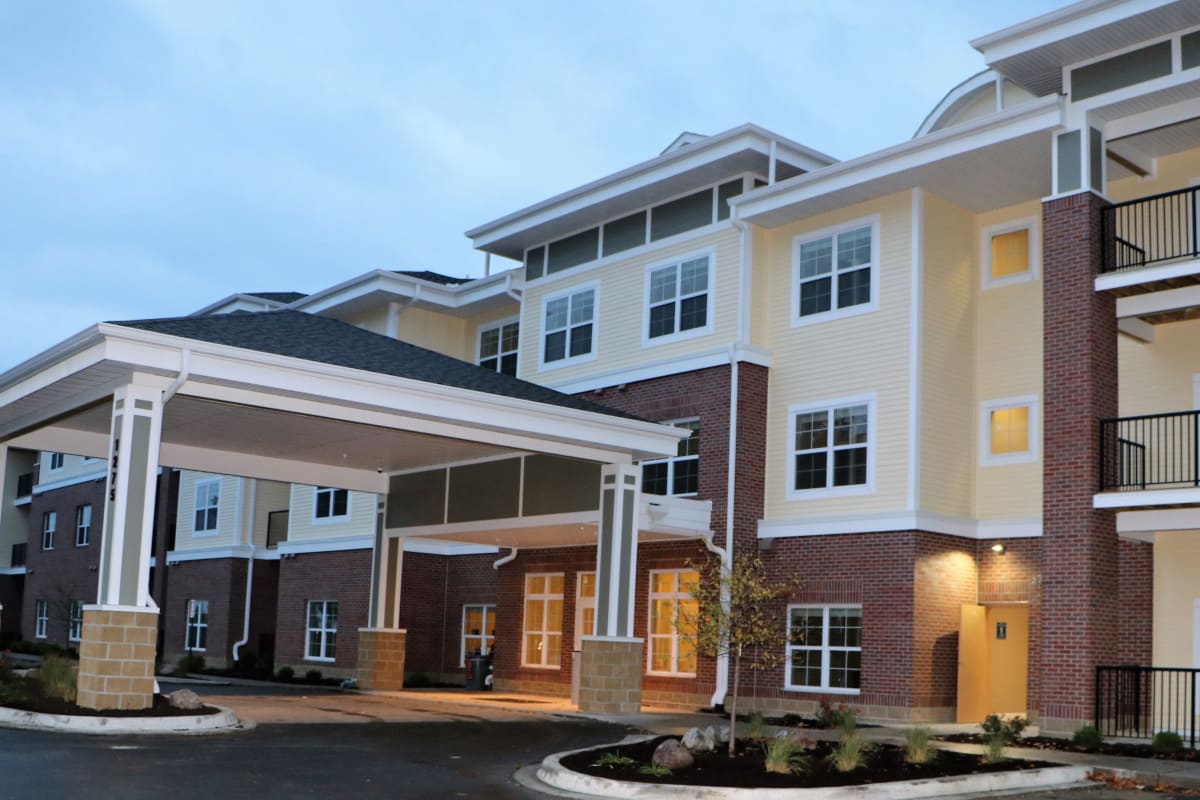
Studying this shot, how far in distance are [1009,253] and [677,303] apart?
21.9ft

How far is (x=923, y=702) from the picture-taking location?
2230 cm

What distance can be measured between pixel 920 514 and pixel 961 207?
5947mm

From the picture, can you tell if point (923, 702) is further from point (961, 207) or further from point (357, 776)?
point (357, 776)

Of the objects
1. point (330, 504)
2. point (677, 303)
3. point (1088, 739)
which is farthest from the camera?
point (330, 504)

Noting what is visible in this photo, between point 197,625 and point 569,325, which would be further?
point 197,625

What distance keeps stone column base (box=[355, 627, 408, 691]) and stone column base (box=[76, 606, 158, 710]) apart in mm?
11184

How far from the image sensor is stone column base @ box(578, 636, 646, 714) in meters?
22.3

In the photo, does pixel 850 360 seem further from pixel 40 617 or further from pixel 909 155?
pixel 40 617

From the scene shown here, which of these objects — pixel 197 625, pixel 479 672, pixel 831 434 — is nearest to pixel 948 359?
pixel 831 434

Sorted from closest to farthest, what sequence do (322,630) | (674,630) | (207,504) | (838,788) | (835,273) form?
(838,788)
(835,273)
(674,630)
(322,630)
(207,504)

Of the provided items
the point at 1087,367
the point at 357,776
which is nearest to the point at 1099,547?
the point at 1087,367

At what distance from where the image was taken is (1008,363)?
78.0 ft

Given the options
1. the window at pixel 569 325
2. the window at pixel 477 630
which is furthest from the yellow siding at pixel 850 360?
the window at pixel 477 630

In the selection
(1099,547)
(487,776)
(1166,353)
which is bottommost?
(487,776)
